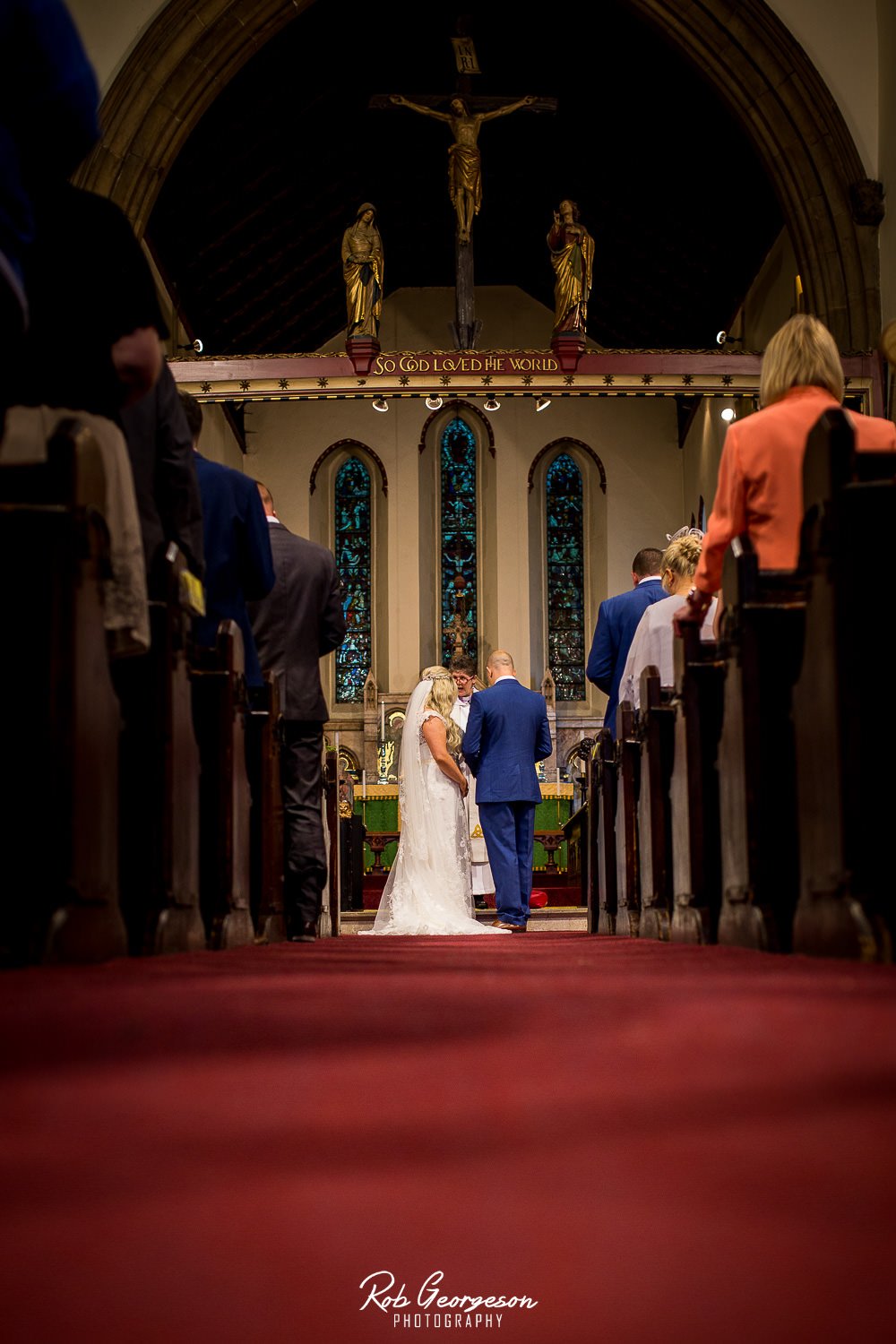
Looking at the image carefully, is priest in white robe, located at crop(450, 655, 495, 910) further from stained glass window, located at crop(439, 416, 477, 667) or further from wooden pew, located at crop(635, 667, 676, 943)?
stained glass window, located at crop(439, 416, 477, 667)

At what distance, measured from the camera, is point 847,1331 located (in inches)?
36.9

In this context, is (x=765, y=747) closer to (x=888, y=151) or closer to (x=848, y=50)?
(x=888, y=151)

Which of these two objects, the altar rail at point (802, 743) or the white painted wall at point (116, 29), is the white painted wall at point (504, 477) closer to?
the white painted wall at point (116, 29)

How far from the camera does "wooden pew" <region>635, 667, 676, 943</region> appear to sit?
4.21 metres

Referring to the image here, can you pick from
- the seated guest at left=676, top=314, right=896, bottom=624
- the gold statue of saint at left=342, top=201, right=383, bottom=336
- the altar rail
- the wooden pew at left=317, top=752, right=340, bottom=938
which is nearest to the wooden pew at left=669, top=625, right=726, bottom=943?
the altar rail

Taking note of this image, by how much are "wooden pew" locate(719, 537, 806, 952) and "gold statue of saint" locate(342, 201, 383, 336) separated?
316 inches

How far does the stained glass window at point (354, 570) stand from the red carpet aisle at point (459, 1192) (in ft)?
54.5

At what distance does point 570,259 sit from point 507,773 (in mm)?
5332

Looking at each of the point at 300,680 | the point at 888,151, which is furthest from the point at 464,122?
the point at 300,680

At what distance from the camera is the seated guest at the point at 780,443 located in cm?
303

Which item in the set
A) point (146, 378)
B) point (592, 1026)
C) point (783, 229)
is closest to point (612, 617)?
point (146, 378)

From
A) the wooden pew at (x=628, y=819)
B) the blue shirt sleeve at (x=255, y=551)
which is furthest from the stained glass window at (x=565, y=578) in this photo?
the blue shirt sleeve at (x=255, y=551)

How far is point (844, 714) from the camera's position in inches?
89.2

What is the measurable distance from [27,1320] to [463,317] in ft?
33.8
